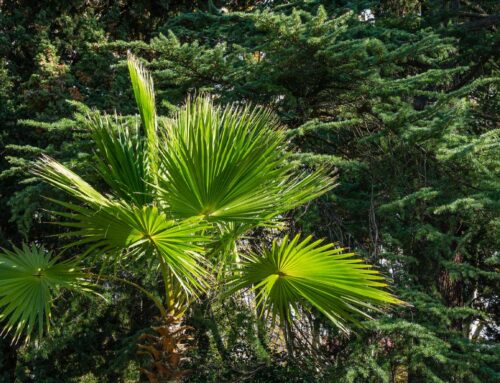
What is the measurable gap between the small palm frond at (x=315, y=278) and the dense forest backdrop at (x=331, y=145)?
56.3 inches

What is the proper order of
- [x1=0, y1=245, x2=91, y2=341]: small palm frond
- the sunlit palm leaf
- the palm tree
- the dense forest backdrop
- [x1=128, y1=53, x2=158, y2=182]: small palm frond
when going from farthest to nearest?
the dense forest backdrop → [x1=0, y1=245, x2=91, y2=341]: small palm frond → [x1=128, y1=53, x2=158, y2=182]: small palm frond → the palm tree → the sunlit palm leaf

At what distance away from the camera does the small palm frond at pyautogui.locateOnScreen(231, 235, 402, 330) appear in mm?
4055

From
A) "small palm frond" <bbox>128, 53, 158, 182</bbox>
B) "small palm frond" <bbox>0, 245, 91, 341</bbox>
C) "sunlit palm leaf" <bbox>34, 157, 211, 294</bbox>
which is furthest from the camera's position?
"small palm frond" <bbox>0, 245, 91, 341</bbox>

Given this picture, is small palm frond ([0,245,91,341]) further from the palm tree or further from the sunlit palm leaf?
the sunlit palm leaf

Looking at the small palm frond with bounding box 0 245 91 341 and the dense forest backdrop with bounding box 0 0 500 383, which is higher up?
the dense forest backdrop with bounding box 0 0 500 383

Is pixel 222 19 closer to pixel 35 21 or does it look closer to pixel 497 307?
pixel 35 21

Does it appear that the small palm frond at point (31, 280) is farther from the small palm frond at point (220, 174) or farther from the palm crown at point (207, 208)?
the small palm frond at point (220, 174)

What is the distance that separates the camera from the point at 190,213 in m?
Answer: 4.16

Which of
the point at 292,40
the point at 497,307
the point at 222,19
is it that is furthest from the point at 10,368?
the point at 497,307

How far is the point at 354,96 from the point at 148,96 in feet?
10.9

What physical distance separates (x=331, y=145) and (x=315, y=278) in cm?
412

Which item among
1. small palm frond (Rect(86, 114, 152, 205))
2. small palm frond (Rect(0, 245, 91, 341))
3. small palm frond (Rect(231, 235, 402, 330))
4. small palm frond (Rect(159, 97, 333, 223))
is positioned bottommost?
small palm frond (Rect(231, 235, 402, 330))

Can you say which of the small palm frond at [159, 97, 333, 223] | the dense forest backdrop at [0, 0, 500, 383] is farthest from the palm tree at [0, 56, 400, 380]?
the dense forest backdrop at [0, 0, 500, 383]

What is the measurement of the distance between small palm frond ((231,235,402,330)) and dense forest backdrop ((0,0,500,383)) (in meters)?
1.43
